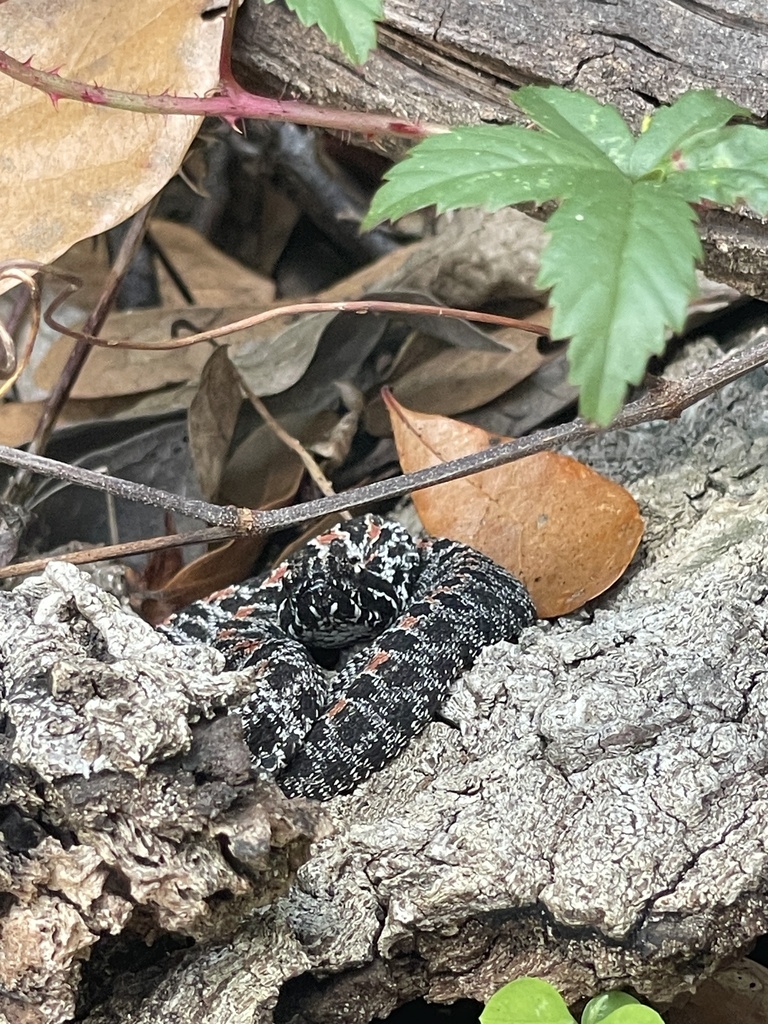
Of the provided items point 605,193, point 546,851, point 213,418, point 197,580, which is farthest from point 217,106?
point 546,851

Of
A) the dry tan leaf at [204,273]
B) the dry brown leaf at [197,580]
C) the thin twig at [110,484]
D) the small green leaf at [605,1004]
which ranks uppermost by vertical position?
the thin twig at [110,484]

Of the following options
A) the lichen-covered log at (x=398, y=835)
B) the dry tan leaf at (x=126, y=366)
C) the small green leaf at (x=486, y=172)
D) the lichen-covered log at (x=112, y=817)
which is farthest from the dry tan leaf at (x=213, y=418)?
the small green leaf at (x=486, y=172)

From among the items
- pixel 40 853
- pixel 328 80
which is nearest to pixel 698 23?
pixel 328 80

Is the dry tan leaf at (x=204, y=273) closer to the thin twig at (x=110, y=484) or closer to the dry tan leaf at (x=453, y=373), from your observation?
the dry tan leaf at (x=453, y=373)

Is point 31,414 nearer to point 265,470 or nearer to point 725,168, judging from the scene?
point 265,470

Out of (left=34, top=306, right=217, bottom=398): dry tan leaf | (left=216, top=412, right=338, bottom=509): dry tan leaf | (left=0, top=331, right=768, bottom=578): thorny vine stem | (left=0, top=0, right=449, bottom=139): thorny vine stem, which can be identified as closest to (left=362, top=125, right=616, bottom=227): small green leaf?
(left=0, top=0, right=449, bottom=139): thorny vine stem
